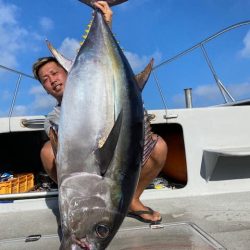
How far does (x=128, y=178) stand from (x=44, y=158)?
1.28m

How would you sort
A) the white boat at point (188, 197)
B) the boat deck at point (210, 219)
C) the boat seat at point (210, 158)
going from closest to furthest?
1. the boat deck at point (210, 219)
2. the white boat at point (188, 197)
3. the boat seat at point (210, 158)

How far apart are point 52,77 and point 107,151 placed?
48.6 inches

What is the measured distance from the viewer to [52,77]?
2.60 meters

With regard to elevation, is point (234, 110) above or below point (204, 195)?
above

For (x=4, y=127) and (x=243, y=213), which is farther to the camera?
(x=4, y=127)

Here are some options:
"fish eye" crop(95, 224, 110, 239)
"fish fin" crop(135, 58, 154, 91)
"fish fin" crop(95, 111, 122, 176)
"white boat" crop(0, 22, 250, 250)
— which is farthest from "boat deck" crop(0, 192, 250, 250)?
"fish fin" crop(135, 58, 154, 91)

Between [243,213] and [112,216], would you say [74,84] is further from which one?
[243,213]

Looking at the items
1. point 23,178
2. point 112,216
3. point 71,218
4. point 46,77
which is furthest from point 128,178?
point 23,178

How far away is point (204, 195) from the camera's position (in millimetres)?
3451

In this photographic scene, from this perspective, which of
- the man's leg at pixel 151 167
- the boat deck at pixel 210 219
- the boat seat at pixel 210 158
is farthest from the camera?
the boat seat at pixel 210 158

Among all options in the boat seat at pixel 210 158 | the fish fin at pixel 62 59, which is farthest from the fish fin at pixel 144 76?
the boat seat at pixel 210 158

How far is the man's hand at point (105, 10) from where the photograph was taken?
1.99 meters

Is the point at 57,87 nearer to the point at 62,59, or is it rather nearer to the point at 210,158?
the point at 62,59

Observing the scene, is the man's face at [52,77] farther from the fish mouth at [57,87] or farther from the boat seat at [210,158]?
the boat seat at [210,158]
